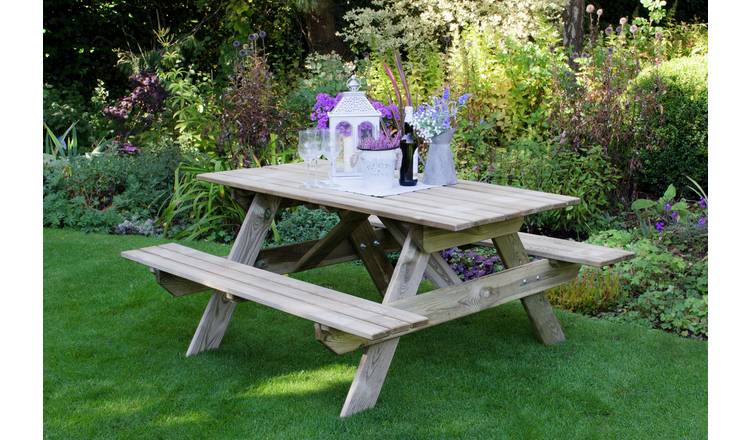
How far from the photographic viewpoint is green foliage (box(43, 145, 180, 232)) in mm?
6301

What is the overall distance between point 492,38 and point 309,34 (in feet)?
12.6

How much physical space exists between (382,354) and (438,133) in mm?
983

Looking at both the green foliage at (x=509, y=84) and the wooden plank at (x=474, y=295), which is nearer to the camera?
the wooden plank at (x=474, y=295)

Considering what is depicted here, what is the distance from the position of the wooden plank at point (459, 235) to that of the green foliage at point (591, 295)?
104cm

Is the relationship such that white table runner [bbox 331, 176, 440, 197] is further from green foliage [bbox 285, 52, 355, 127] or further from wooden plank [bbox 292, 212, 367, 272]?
green foliage [bbox 285, 52, 355, 127]

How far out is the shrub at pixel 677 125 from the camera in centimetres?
591

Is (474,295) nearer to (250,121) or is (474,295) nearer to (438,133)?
(438,133)

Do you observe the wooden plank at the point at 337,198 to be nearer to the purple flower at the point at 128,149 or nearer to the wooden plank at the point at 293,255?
the wooden plank at the point at 293,255

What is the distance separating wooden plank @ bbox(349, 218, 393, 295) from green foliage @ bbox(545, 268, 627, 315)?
3.05 ft

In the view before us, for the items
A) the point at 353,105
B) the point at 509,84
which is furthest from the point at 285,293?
the point at 509,84

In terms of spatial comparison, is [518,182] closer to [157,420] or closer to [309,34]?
[157,420]

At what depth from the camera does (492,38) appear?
750 cm

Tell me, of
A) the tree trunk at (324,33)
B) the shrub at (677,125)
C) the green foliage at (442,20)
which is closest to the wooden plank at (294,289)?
the shrub at (677,125)

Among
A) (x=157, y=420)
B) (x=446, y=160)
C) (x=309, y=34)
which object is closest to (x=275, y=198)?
(x=446, y=160)
